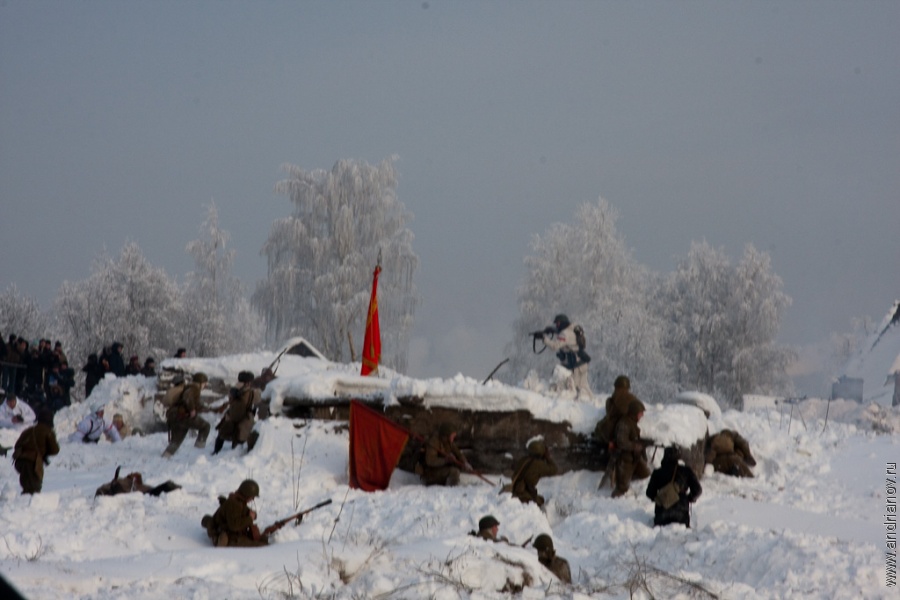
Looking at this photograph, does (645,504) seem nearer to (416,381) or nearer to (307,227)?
(416,381)

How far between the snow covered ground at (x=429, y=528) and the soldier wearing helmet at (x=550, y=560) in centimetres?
23

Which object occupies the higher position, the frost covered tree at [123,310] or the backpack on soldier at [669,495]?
the frost covered tree at [123,310]

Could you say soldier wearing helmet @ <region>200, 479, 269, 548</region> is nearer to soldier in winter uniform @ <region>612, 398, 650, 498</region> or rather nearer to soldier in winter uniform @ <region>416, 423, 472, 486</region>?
soldier in winter uniform @ <region>416, 423, 472, 486</region>

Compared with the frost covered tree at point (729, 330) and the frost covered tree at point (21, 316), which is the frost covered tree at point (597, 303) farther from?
the frost covered tree at point (21, 316)

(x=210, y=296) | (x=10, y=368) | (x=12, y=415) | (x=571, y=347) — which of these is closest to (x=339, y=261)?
(x=210, y=296)

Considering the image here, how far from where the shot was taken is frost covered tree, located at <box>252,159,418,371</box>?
112ft

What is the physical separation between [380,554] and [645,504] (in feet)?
17.3

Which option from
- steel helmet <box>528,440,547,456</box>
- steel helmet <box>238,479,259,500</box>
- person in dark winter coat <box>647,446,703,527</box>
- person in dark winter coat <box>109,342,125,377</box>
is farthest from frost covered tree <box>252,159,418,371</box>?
steel helmet <box>238,479,259,500</box>

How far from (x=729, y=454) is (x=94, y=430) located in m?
11.8

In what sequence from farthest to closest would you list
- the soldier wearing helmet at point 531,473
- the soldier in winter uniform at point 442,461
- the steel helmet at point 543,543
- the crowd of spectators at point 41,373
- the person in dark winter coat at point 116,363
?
the person in dark winter coat at point 116,363 < the crowd of spectators at point 41,373 < the soldier in winter uniform at point 442,461 < the soldier wearing helmet at point 531,473 < the steel helmet at point 543,543

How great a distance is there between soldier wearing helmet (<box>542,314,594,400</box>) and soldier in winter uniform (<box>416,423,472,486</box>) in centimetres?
358

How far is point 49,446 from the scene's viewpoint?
11617 millimetres

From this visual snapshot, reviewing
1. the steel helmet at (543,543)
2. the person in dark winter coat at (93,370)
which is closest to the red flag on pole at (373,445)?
the steel helmet at (543,543)

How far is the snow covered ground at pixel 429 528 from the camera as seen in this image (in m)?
7.33
